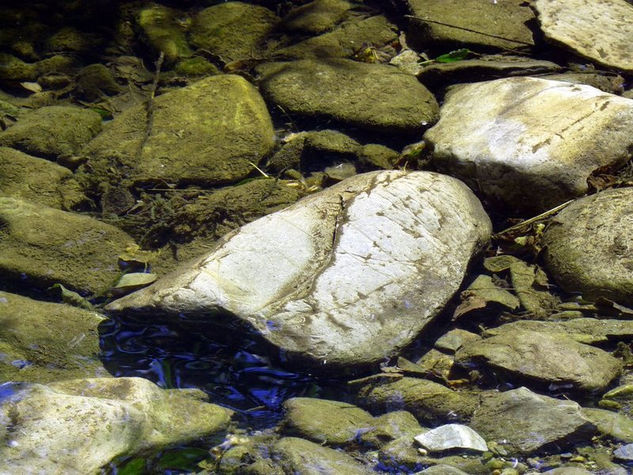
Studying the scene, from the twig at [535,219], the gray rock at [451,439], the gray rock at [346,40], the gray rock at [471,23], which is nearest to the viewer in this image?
the gray rock at [451,439]

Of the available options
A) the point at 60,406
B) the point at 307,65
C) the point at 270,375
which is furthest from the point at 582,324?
the point at 307,65

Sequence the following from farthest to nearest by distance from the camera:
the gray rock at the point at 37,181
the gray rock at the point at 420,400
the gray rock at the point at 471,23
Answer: the gray rock at the point at 471,23, the gray rock at the point at 37,181, the gray rock at the point at 420,400

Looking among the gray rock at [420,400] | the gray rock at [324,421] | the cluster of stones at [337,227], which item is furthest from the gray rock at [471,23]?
the gray rock at [324,421]

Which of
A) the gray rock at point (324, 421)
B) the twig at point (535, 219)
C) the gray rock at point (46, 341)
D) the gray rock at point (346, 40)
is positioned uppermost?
the gray rock at point (346, 40)

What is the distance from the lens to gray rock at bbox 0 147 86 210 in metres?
4.16

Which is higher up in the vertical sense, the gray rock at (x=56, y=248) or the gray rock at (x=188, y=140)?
the gray rock at (x=188, y=140)

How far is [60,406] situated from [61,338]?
81 cm

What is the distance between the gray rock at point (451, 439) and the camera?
276 centimetres

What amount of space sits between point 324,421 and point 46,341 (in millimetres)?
1445

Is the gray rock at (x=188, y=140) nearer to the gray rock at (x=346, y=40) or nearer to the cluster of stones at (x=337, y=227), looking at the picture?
the cluster of stones at (x=337, y=227)

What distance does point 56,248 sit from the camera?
150 inches

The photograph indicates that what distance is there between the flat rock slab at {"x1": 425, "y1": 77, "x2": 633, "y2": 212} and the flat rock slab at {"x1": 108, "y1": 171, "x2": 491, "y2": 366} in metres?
0.27

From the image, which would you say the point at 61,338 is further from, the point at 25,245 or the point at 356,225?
the point at 356,225

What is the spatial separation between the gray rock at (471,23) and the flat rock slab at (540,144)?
1.11m
